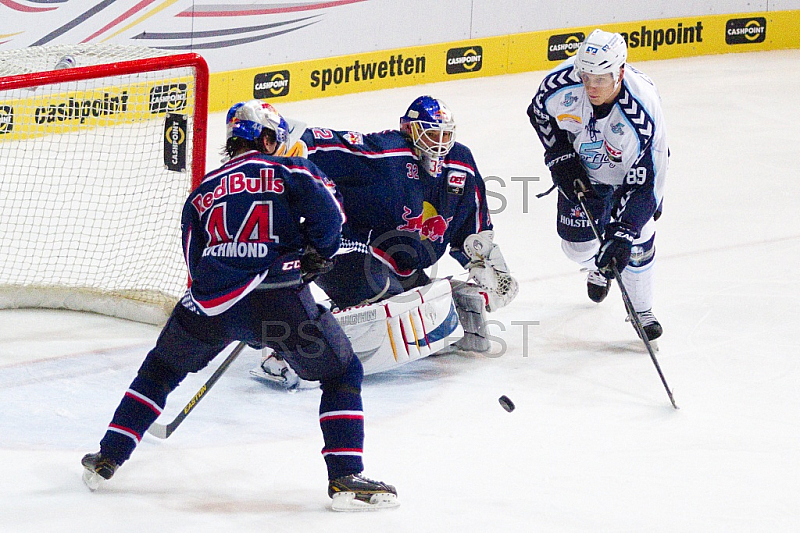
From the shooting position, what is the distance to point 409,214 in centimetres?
401

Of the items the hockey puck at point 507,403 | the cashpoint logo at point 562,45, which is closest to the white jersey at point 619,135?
the hockey puck at point 507,403

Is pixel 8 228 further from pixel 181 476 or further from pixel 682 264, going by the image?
pixel 682 264

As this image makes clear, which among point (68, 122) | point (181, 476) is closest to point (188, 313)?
point (181, 476)

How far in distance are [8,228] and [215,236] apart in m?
2.53

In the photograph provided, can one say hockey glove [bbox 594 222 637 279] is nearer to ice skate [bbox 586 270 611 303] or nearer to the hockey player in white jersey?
the hockey player in white jersey

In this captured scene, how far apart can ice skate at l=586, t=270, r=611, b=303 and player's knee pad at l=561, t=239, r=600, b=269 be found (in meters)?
0.05

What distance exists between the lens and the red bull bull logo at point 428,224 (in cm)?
404

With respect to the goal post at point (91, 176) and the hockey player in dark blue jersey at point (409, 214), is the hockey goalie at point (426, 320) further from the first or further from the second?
the goal post at point (91, 176)

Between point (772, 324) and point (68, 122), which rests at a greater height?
point (68, 122)

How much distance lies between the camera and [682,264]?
5.27 metres

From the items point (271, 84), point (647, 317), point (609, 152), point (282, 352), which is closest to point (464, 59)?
point (271, 84)

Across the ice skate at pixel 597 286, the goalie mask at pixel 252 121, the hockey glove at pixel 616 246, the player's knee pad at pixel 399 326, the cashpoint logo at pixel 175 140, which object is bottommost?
the ice skate at pixel 597 286

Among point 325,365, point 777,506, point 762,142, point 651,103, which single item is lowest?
point 762,142

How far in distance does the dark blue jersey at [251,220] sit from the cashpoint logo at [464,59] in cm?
599
